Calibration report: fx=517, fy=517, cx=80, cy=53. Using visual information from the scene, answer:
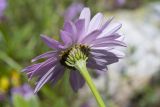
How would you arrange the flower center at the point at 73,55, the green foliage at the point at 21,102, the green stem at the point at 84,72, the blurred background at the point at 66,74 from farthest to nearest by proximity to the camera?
the blurred background at the point at 66,74
the green foliage at the point at 21,102
the flower center at the point at 73,55
the green stem at the point at 84,72

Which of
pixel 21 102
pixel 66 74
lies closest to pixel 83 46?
pixel 21 102

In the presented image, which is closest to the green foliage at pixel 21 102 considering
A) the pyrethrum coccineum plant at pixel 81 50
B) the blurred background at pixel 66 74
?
the pyrethrum coccineum plant at pixel 81 50

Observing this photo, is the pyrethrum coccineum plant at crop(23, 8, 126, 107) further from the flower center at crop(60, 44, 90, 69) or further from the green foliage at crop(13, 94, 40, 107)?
the green foliage at crop(13, 94, 40, 107)

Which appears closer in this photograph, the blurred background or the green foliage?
the green foliage

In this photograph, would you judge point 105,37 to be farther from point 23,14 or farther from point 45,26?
point 23,14

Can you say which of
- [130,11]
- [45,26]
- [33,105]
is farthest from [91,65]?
[130,11]

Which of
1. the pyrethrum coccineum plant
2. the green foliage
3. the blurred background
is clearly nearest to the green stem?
the pyrethrum coccineum plant

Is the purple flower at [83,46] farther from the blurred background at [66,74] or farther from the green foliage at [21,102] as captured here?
the blurred background at [66,74]
